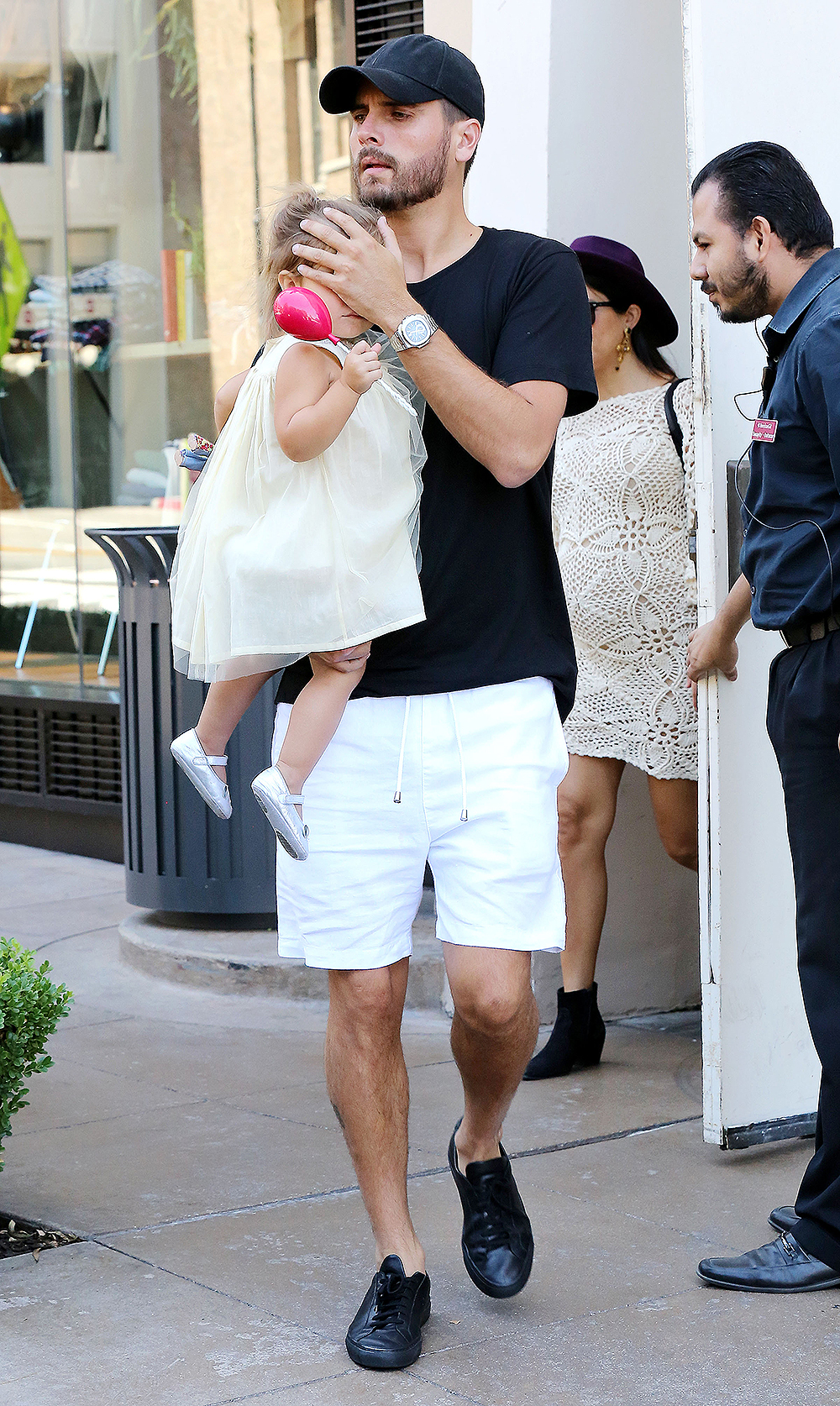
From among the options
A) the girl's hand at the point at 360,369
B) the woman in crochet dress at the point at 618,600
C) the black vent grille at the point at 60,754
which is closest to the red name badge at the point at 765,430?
the girl's hand at the point at 360,369

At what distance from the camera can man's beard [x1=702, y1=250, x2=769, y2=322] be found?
306 centimetres

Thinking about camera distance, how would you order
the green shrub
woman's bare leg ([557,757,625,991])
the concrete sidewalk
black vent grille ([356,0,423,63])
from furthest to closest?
black vent grille ([356,0,423,63])
woman's bare leg ([557,757,625,991])
the green shrub
the concrete sidewalk

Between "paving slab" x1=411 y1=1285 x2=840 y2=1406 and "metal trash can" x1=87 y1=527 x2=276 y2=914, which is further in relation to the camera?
"metal trash can" x1=87 y1=527 x2=276 y2=914

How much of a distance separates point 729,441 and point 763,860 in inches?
37.3

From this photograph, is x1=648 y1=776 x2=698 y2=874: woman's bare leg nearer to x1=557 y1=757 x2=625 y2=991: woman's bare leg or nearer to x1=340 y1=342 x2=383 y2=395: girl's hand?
x1=557 y1=757 x2=625 y2=991: woman's bare leg

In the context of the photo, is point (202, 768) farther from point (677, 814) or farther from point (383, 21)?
point (383, 21)

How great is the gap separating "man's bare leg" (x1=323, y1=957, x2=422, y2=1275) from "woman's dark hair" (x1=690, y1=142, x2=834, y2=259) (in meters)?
1.50

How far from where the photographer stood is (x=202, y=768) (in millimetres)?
3123

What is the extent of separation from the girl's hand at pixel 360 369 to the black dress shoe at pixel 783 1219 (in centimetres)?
183

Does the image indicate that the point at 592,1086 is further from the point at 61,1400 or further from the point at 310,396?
the point at 310,396

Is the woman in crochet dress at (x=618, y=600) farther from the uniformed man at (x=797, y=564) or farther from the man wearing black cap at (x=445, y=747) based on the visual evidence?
the man wearing black cap at (x=445, y=747)

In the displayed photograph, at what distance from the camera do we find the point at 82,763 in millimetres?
7695

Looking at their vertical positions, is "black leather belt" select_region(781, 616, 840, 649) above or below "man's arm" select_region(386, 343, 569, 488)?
below

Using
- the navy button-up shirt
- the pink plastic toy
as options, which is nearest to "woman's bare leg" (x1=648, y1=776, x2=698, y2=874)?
the navy button-up shirt
